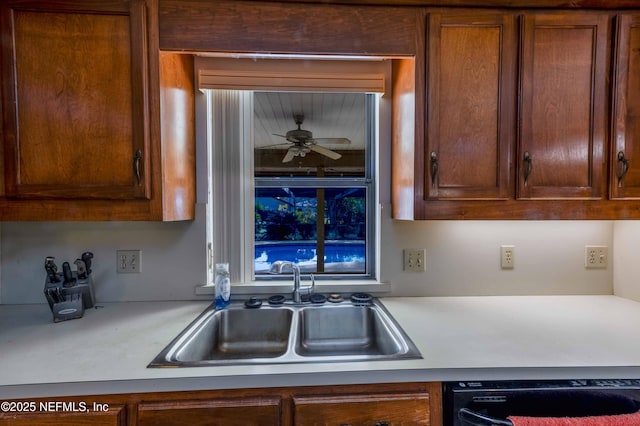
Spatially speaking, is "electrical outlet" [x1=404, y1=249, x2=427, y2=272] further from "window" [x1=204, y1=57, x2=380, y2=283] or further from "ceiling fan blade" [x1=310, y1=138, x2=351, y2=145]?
"ceiling fan blade" [x1=310, y1=138, x2=351, y2=145]

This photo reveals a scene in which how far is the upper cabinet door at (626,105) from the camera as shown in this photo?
1.27 meters

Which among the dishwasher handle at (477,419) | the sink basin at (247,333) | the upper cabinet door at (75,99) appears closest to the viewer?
the dishwasher handle at (477,419)

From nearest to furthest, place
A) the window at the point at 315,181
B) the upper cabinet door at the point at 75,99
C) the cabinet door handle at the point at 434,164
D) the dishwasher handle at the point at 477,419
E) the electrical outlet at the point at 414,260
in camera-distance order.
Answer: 1. the dishwasher handle at the point at 477,419
2. the upper cabinet door at the point at 75,99
3. the cabinet door handle at the point at 434,164
4. the electrical outlet at the point at 414,260
5. the window at the point at 315,181

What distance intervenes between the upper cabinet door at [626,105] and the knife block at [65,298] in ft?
7.64

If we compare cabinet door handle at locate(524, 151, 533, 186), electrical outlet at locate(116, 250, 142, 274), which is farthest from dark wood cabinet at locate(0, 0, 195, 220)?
cabinet door handle at locate(524, 151, 533, 186)

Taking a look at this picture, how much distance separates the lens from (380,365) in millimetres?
946

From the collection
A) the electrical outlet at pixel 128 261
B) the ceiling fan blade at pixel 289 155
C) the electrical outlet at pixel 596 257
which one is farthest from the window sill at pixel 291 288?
the electrical outlet at pixel 596 257

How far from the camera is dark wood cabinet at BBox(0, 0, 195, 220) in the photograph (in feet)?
3.84

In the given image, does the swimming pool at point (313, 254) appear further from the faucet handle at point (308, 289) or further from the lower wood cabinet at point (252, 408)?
the lower wood cabinet at point (252, 408)

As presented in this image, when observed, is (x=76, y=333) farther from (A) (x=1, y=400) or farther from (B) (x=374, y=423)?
(B) (x=374, y=423)

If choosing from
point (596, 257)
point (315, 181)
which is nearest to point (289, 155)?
point (315, 181)

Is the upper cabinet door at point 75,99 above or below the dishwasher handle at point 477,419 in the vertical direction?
above

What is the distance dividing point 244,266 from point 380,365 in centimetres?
97

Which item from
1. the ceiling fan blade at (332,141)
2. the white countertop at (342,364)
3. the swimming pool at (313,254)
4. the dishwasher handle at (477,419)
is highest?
the ceiling fan blade at (332,141)
